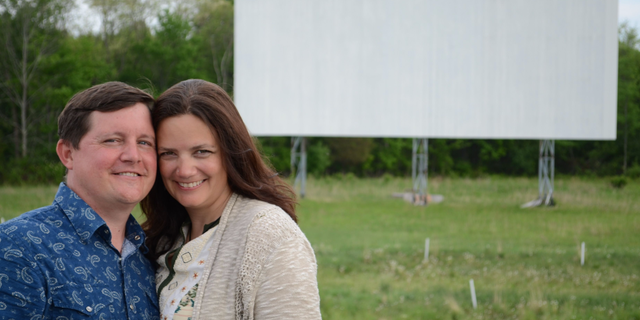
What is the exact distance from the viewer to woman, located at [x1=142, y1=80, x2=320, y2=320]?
2150 mm

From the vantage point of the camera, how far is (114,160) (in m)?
2.26

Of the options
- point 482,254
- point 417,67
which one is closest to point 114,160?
point 482,254

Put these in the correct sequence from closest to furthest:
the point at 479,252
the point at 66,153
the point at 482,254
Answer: the point at 66,153 < the point at 482,254 < the point at 479,252

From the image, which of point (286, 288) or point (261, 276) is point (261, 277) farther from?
point (286, 288)

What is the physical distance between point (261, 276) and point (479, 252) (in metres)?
10.4

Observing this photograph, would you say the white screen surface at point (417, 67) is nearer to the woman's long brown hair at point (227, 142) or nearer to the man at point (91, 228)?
the woman's long brown hair at point (227, 142)

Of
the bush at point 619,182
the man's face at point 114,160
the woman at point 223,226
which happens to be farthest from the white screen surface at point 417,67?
the man's face at point 114,160

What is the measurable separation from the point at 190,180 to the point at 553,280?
8.83 m

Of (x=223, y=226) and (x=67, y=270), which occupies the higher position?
(x=223, y=226)

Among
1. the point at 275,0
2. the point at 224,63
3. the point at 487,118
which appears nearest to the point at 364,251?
the point at 487,118

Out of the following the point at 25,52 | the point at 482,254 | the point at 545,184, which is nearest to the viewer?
the point at 482,254

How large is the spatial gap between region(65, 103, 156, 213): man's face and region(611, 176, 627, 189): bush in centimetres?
1558

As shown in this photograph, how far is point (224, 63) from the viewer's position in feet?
95.0

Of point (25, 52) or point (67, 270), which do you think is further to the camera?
point (25, 52)
